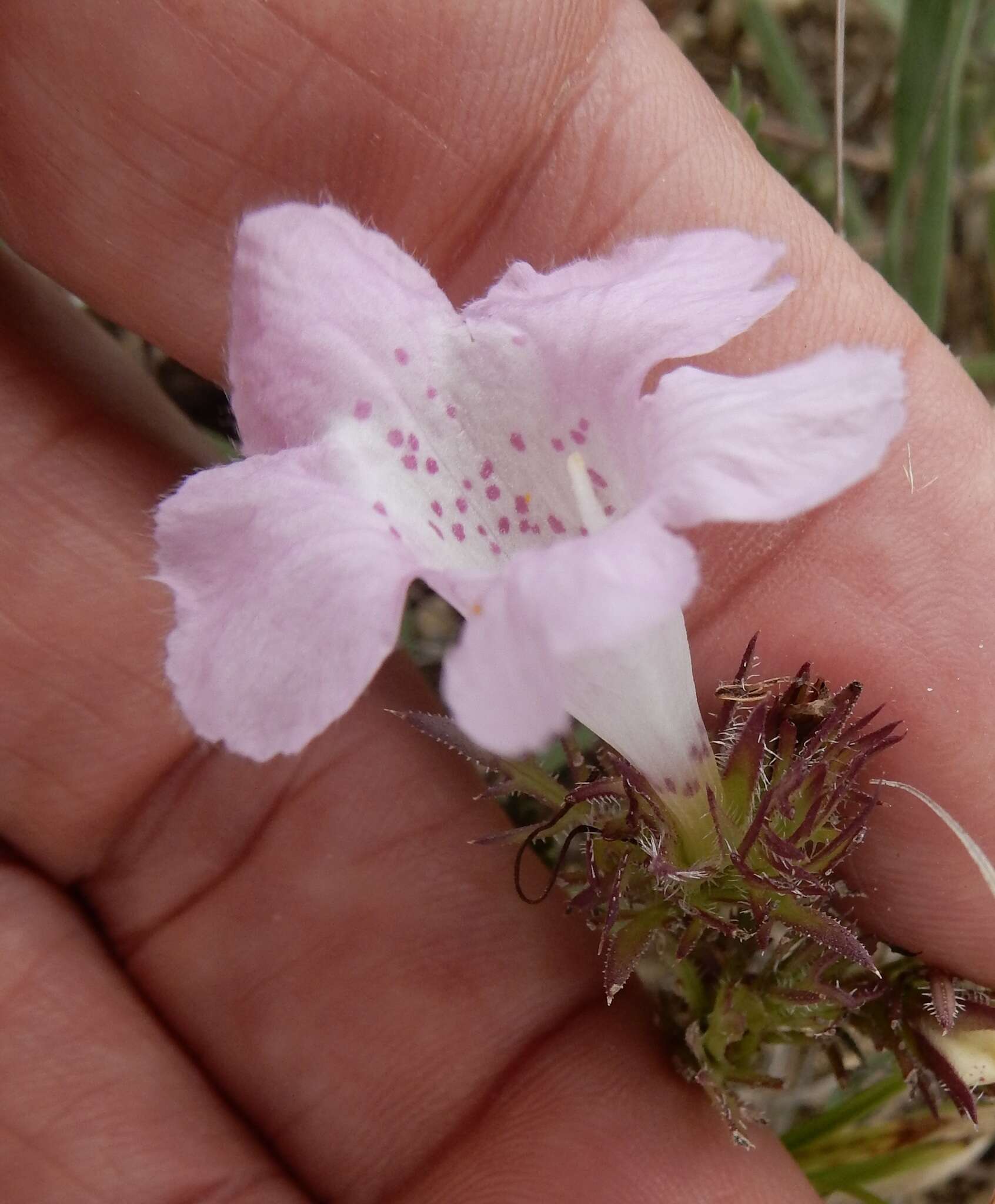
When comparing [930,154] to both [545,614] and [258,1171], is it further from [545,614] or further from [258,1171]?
[258,1171]

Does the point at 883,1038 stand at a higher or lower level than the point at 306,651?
lower

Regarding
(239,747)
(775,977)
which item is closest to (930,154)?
(775,977)

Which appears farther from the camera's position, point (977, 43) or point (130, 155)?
point (977, 43)

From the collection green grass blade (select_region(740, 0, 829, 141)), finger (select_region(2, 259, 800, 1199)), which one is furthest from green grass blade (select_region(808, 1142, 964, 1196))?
green grass blade (select_region(740, 0, 829, 141))

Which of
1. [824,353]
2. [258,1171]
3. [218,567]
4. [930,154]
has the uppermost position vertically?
[930,154]

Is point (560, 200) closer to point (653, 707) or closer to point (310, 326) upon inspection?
point (310, 326)

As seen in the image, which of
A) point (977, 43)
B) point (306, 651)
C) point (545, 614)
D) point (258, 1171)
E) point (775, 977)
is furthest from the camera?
point (977, 43)
